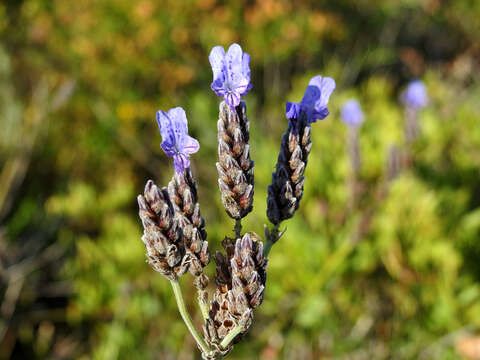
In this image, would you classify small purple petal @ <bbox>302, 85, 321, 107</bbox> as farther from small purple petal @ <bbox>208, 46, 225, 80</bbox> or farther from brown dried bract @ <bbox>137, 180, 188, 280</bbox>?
brown dried bract @ <bbox>137, 180, 188, 280</bbox>

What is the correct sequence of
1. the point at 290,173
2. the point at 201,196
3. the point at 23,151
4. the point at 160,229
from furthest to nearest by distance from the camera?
the point at 201,196 → the point at 23,151 → the point at 290,173 → the point at 160,229

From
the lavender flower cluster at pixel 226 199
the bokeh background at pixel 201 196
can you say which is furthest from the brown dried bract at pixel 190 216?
the bokeh background at pixel 201 196

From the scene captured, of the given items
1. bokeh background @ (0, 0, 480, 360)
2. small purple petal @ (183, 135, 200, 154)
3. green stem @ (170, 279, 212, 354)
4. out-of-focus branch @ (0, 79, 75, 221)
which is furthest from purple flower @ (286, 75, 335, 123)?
out-of-focus branch @ (0, 79, 75, 221)

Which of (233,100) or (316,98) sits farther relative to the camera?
(316,98)

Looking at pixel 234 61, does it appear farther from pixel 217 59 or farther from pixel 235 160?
pixel 235 160

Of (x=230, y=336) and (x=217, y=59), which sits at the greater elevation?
(x=217, y=59)

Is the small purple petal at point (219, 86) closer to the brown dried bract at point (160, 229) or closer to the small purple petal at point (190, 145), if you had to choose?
the small purple petal at point (190, 145)

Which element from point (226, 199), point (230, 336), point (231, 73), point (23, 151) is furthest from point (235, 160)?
point (23, 151)
